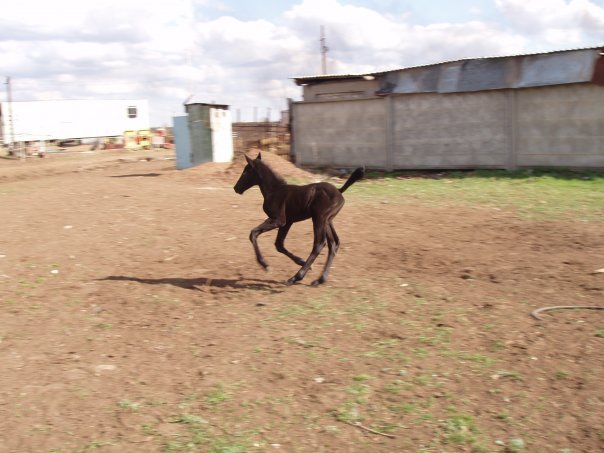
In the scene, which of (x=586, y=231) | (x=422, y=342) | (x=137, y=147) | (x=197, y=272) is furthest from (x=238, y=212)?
(x=137, y=147)

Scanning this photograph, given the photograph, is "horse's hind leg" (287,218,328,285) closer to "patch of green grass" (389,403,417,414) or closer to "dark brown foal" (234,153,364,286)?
"dark brown foal" (234,153,364,286)

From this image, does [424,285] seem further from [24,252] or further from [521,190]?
[521,190]

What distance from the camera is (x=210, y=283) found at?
24.1ft

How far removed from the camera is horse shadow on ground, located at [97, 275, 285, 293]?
717 cm

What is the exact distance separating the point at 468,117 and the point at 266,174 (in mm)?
12096

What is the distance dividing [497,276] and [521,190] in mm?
7678

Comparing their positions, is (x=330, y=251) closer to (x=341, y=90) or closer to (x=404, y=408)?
(x=404, y=408)

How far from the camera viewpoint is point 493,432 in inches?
148

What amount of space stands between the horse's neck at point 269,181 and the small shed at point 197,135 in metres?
13.8

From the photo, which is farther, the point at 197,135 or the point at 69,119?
the point at 69,119

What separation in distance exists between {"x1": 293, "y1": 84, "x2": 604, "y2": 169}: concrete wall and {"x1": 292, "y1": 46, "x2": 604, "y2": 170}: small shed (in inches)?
1.1

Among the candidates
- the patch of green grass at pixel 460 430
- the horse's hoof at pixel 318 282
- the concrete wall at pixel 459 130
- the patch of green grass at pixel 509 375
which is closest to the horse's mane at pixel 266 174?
the horse's hoof at pixel 318 282

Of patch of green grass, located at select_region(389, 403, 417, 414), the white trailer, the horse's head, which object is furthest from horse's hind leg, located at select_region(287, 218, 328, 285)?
the white trailer

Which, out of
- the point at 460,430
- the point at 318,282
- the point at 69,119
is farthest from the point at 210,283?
the point at 69,119
